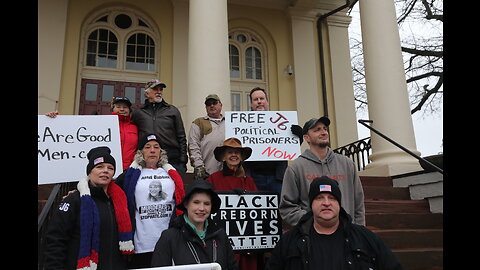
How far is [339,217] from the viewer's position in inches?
120

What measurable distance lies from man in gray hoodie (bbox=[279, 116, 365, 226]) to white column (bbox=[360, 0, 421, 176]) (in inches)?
213

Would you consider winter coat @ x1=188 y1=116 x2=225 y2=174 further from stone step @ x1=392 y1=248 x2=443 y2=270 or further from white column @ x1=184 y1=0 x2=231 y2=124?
white column @ x1=184 y1=0 x2=231 y2=124

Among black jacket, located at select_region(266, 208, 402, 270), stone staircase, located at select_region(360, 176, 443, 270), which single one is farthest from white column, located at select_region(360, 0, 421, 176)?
black jacket, located at select_region(266, 208, 402, 270)

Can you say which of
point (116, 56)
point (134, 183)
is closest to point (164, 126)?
point (134, 183)

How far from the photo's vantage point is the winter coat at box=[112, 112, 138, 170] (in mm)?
4934

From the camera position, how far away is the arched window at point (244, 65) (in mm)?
13414

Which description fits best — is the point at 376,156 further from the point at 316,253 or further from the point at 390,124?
the point at 316,253

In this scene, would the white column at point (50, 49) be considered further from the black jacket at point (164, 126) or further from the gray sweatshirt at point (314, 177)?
the gray sweatshirt at point (314, 177)

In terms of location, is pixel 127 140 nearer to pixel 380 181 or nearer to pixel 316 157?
pixel 316 157

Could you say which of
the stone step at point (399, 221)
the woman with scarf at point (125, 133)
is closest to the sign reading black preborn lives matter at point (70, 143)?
the woman with scarf at point (125, 133)

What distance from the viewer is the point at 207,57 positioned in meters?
8.23

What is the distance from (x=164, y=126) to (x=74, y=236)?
2.30 m
